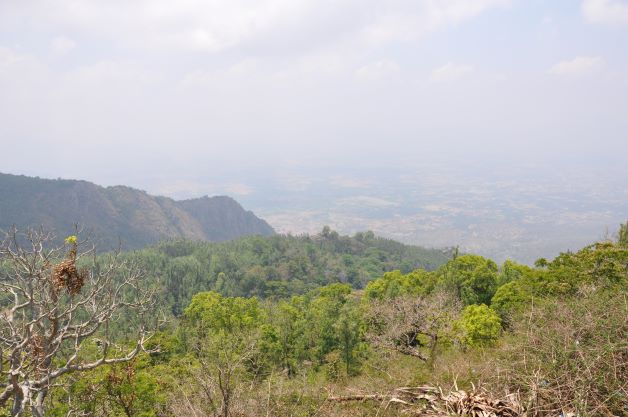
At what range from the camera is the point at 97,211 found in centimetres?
14988

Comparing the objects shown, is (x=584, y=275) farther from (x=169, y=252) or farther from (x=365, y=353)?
(x=169, y=252)

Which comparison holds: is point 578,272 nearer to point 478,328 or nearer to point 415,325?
point 478,328

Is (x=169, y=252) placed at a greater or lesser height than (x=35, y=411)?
lesser

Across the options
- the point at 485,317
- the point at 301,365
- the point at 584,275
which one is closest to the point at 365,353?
the point at 301,365

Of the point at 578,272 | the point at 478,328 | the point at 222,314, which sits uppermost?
the point at 578,272

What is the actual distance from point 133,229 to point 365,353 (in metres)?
141

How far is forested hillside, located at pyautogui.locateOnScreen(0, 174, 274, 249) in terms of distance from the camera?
137m

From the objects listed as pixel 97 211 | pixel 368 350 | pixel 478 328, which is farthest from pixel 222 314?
pixel 97 211

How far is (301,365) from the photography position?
30781mm

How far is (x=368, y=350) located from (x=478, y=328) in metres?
8.11

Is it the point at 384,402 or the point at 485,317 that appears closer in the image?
the point at 384,402

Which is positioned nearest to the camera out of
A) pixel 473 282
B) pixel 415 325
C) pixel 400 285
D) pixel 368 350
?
pixel 415 325

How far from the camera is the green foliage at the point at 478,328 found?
2373 cm

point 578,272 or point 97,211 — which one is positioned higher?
point 578,272
